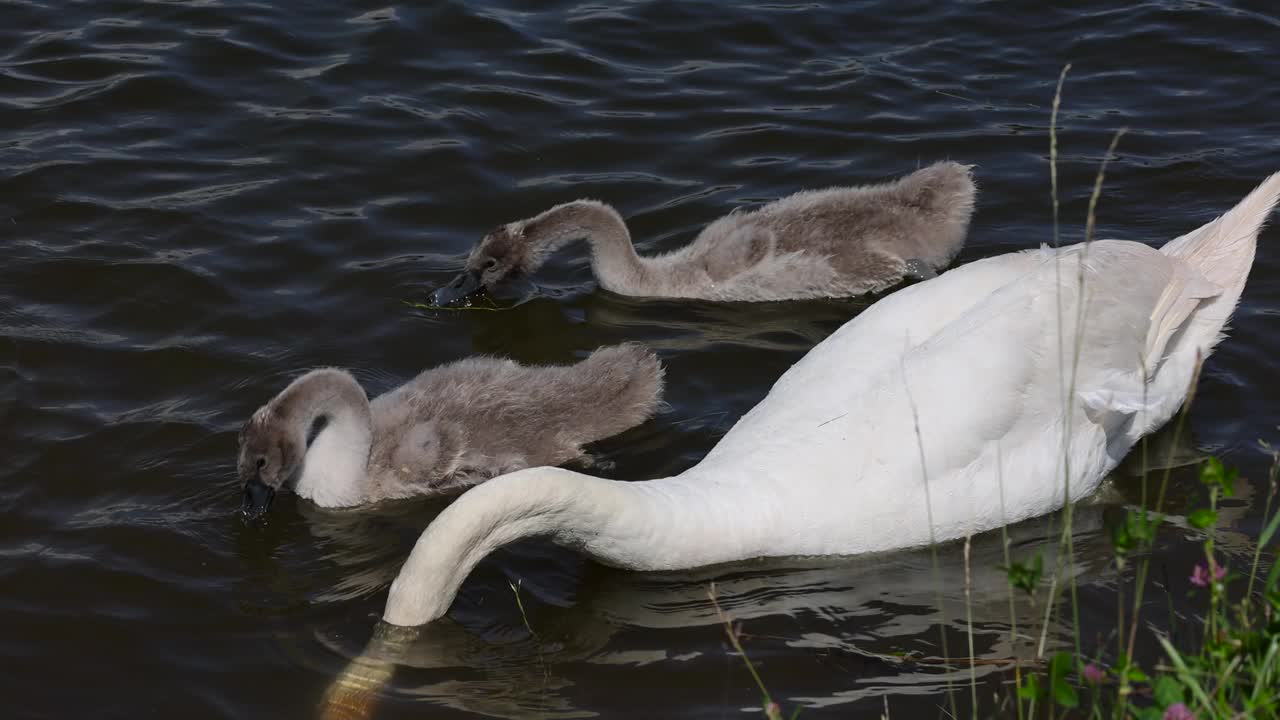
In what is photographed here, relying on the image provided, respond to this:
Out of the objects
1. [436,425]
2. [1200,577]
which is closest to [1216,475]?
[1200,577]

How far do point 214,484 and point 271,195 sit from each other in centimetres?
266

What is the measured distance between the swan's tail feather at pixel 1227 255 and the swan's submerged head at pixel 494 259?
3.13m

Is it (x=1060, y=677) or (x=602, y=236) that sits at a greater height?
(x=1060, y=677)

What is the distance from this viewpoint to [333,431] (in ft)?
21.4

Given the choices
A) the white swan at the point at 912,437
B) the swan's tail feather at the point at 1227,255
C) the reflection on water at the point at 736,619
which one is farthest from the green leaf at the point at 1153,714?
the swan's tail feather at the point at 1227,255

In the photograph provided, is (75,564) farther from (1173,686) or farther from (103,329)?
(1173,686)

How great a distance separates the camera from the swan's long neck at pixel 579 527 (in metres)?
5.16

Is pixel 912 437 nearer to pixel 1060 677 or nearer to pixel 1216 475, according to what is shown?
pixel 1216 475

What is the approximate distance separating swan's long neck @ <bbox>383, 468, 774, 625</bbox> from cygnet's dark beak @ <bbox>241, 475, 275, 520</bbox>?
1.14m

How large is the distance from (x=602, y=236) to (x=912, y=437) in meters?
2.86

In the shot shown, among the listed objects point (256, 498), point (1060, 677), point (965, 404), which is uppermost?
point (1060, 677)

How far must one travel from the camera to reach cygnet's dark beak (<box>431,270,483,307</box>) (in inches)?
316

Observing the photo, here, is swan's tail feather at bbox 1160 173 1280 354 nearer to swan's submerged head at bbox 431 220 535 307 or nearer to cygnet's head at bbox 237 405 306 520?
swan's submerged head at bbox 431 220 535 307

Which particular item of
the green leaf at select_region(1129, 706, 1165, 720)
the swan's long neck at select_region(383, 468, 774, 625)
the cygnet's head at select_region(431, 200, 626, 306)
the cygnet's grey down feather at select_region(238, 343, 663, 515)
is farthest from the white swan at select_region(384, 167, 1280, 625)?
the cygnet's head at select_region(431, 200, 626, 306)
